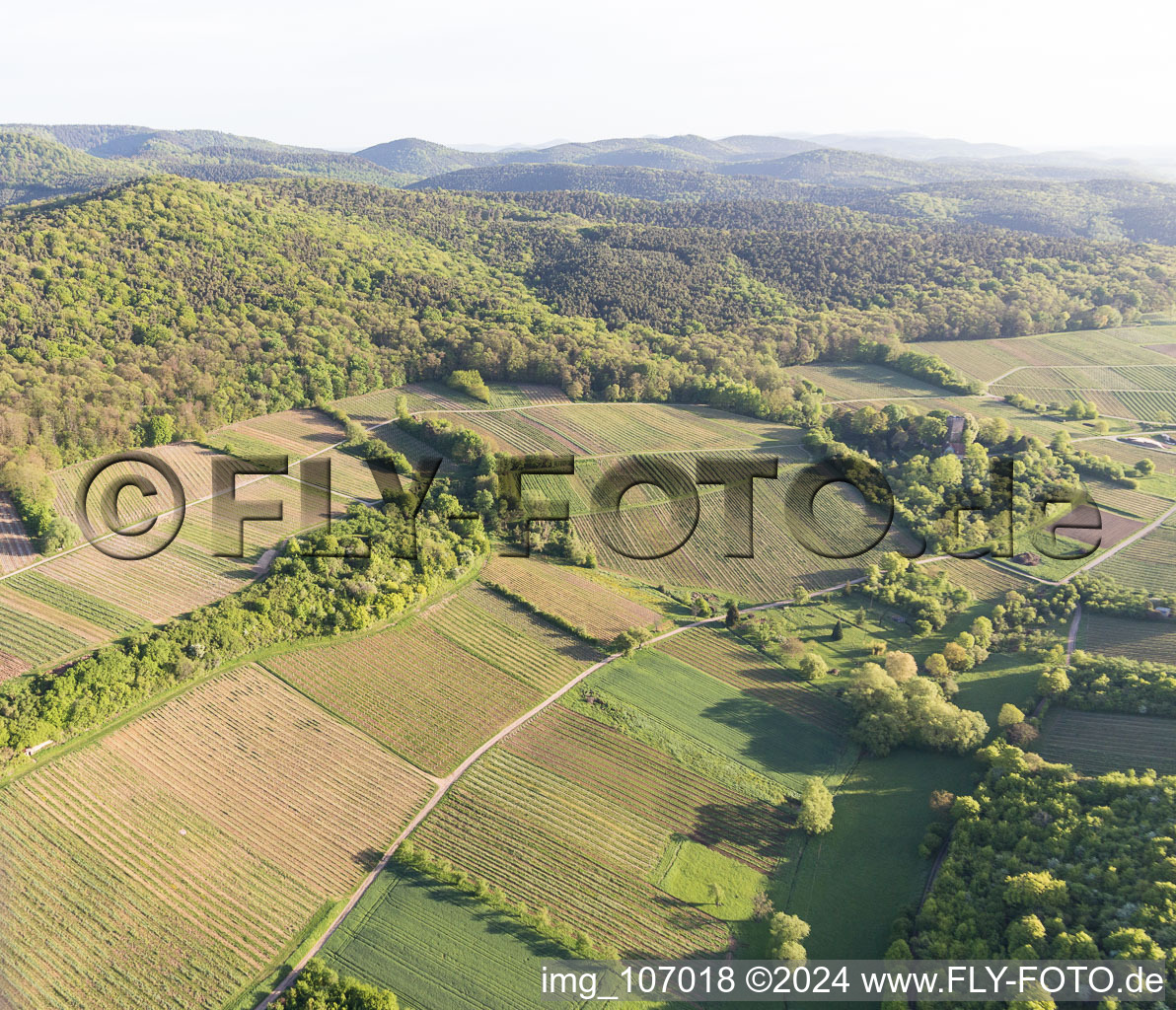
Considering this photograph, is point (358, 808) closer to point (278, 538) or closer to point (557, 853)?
point (557, 853)

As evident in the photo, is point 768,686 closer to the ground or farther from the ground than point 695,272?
closer to the ground

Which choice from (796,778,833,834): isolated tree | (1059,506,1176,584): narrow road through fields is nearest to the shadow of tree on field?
(796,778,833,834): isolated tree

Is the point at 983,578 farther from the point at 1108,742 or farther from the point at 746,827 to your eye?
the point at 746,827

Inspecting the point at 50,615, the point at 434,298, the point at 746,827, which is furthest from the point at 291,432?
the point at 746,827

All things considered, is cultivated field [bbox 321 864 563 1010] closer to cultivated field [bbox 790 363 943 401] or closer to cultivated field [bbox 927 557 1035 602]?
cultivated field [bbox 927 557 1035 602]

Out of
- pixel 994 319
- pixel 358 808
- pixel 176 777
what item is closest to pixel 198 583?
pixel 176 777

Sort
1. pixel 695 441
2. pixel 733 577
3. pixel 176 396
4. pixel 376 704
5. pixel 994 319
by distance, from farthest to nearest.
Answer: pixel 994 319 → pixel 695 441 → pixel 176 396 → pixel 733 577 → pixel 376 704

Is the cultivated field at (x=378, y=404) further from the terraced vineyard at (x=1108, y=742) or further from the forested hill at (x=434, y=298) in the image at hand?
the terraced vineyard at (x=1108, y=742)
